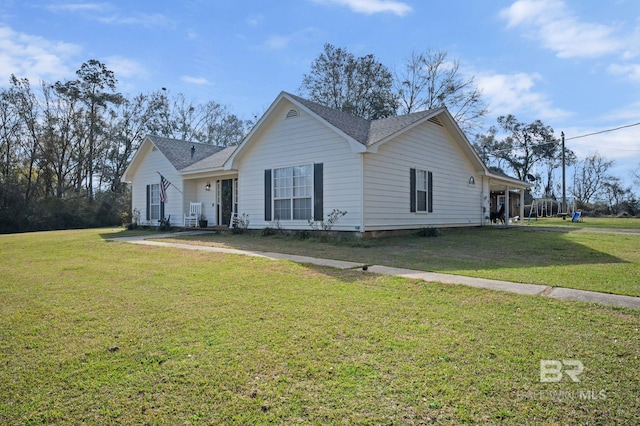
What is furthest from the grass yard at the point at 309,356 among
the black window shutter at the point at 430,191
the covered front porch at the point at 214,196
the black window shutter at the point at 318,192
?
the covered front porch at the point at 214,196

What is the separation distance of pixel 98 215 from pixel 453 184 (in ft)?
80.2

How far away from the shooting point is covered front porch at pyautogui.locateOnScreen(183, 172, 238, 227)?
16.6 m

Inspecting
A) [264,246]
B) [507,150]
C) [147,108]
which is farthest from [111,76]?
[507,150]

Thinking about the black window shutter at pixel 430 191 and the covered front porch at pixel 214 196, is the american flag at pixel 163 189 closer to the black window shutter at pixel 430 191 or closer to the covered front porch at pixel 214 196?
the covered front porch at pixel 214 196

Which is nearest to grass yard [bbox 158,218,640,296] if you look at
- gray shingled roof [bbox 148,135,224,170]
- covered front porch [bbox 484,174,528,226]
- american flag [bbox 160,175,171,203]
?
american flag [bbox 160,175,171,203]

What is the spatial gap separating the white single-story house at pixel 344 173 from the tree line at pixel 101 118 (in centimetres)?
942

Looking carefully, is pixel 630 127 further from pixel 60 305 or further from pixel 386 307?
pixel 60 305

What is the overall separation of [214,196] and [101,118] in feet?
71.7

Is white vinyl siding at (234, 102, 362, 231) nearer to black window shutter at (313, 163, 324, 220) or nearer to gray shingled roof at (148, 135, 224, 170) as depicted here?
black window shutter at (313, 163, 324, 220)

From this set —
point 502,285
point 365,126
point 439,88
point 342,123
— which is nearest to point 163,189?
point 342,123

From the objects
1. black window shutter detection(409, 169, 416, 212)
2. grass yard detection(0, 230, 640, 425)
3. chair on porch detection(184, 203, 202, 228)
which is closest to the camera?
grass yard detection(0, 230, 640, 425)

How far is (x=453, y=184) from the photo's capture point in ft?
50.8

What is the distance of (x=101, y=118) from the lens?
3234 cm

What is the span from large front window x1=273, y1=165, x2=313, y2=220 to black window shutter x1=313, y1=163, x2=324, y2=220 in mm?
239
